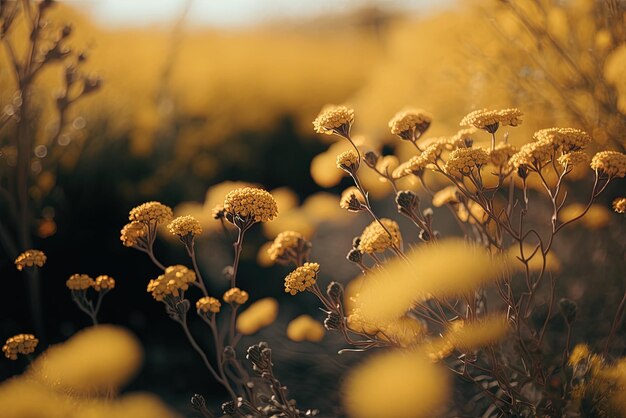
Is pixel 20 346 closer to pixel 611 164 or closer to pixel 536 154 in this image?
pixel 536 154

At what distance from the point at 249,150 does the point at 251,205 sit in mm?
3713

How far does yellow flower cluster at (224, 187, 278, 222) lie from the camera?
160cm

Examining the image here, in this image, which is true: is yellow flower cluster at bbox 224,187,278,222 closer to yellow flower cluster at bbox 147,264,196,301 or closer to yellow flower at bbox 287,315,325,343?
yellow flower cluster at bbox 147,264,196,301

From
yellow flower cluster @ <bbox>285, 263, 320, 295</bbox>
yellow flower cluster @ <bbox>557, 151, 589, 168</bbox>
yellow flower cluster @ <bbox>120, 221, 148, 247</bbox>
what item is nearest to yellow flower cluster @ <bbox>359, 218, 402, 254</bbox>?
yellow flower cluster @ <bbox>285, 263, 320, 295</bbox>

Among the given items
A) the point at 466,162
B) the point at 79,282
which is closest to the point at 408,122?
the point at 466,162

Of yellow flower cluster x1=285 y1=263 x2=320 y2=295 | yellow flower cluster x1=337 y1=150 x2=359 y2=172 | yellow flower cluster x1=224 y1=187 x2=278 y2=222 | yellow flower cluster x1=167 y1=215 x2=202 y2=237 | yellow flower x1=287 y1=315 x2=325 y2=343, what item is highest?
yellow flower cluster x1=337 y1=150 x2=359 y2=172

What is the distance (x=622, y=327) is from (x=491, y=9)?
1973mm

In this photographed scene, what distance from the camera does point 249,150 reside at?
5262 mm

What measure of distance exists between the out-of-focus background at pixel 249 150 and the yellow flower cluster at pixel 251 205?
0.59 metres

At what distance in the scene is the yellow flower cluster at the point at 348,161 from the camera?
5.42ft

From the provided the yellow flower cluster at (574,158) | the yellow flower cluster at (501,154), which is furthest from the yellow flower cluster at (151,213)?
the yellow flower cluster at (574,158)

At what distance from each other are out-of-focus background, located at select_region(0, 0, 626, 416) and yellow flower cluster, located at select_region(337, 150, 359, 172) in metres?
0.43

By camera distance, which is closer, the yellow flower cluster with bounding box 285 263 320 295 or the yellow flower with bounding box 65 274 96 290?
the yellow flower cluster with bounding box 285 263 320 295

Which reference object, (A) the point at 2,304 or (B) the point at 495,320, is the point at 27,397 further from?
(A) the point at 2,304
